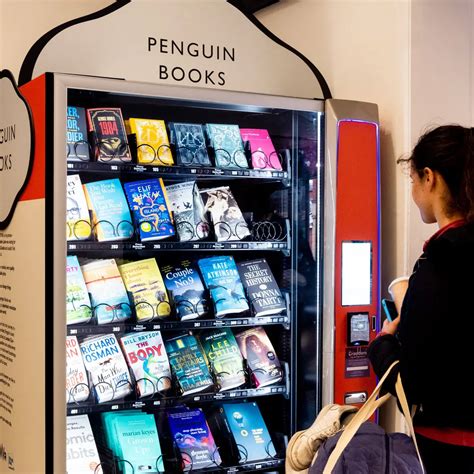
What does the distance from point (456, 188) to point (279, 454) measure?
1.49 meters

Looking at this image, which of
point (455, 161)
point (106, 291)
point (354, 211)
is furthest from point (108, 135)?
point (455, 161)

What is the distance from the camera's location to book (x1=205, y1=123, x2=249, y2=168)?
2943mm

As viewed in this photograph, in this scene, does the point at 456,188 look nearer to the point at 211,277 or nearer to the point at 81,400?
the point at 211,277

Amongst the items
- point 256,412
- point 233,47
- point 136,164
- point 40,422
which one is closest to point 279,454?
point 256,412

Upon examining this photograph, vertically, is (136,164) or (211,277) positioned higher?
(136,164)

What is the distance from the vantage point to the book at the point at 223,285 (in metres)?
2.94

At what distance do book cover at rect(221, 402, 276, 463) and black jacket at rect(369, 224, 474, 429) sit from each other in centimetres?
116

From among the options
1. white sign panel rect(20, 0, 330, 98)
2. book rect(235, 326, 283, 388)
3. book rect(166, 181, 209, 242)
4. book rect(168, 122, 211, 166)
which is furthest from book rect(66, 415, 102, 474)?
white sign panel rect(20, 0, 330, 98)

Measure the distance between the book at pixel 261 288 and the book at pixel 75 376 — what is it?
0.75 metres

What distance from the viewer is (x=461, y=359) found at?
1884mm

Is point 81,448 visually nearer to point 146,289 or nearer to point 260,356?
point 146,289

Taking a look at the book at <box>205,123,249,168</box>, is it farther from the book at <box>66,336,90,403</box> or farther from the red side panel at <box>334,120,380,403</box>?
the book at <box>66,336,90,403</box>

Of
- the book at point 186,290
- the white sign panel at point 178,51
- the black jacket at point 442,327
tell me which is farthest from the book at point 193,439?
the white sign panel at point 178,51

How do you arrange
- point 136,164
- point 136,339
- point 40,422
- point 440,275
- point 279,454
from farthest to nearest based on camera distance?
point 279,454, point 136,339, point 136,164, point 40,422, point 440,275
